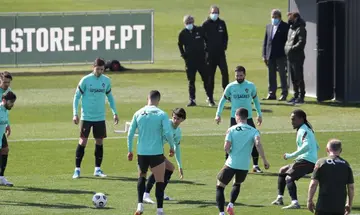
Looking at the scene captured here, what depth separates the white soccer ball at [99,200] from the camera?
63.1ft

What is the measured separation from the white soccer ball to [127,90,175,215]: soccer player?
91 cm

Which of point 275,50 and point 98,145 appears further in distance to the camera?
point 275,50

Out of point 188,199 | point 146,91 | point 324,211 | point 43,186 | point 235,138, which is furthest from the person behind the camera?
point 146,91

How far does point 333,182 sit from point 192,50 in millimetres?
16946

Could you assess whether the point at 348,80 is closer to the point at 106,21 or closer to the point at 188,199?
the point at 106,21

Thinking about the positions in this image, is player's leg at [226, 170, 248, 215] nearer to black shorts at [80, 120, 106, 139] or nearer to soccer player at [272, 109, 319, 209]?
soccer player at [272, 109, 319, 209]

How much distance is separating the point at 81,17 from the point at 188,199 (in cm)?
2027

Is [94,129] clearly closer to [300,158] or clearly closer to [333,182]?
[300,158]

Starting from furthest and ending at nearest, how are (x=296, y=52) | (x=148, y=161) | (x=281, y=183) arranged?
1. (x=296, y=52)
2. (x=281, y=183)
3. (x=148, y=161)

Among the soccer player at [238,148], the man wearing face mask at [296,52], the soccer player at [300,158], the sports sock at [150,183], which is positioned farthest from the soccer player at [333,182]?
the man wearing face mask at [296,52]

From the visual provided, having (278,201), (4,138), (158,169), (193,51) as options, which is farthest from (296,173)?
(193,51)

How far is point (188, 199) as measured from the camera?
20.1m

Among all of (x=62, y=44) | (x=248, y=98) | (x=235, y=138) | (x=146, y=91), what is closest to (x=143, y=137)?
(x=235, y=138)

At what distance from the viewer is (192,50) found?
1264 inches
